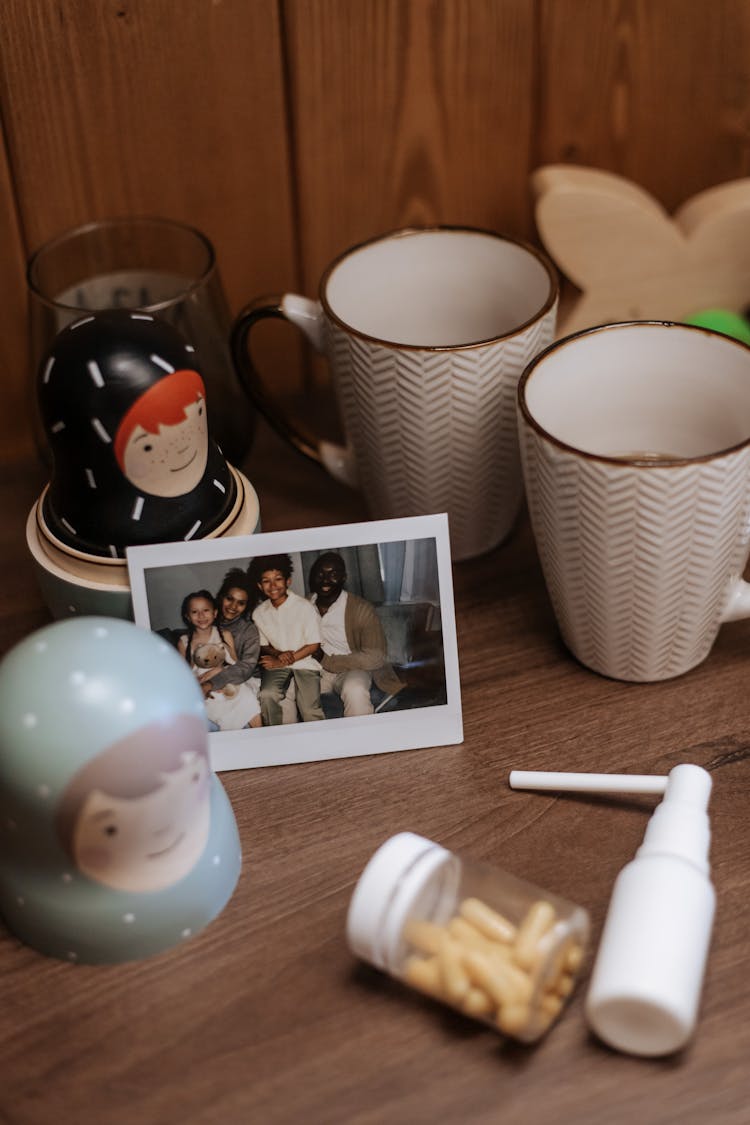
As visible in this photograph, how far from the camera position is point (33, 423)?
77 cm

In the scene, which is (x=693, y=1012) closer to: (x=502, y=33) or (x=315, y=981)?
(x=315, y=981)

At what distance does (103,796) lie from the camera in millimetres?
477

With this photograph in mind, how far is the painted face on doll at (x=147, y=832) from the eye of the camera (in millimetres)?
483

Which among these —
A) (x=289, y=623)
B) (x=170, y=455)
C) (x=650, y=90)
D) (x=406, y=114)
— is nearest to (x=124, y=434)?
(x=170, y=455)

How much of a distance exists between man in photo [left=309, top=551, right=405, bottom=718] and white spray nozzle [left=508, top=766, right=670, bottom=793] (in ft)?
0.26

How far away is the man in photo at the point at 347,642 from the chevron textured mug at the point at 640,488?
10cm

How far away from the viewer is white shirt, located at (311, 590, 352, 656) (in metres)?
0.61

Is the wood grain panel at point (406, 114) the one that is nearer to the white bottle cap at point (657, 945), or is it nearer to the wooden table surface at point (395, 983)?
the wooden table surface at point (395, 983)

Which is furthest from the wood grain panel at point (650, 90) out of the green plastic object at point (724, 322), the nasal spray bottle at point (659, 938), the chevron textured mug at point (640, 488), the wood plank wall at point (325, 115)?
the nasal spray bottle at point (659, 938)

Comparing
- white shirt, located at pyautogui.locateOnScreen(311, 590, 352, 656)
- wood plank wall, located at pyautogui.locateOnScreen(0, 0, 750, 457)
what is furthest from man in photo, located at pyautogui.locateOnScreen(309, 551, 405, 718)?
wood plank wall, located at pyautogui.locateOnScreen(0, 0, 750, 457)

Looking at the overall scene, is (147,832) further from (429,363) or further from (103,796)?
(429,363)

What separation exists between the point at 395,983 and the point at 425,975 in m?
0.03

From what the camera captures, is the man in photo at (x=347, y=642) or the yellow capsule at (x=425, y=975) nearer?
the yellow capsule at (x=425, y=975)

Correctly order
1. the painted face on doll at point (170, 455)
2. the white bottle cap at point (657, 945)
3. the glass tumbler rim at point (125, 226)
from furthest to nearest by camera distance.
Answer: the glass tumbler rim at point (125, 226)
the painted face on doll at point (170, 455)
the white bottle cap at point (657, 945)
